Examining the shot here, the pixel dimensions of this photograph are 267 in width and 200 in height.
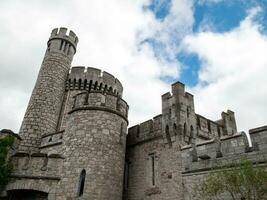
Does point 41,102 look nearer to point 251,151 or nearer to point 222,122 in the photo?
point 222,122

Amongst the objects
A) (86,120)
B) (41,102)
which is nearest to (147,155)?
(86,120)

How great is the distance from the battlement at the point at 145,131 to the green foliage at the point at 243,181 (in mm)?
5378

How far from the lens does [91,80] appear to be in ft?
61.3

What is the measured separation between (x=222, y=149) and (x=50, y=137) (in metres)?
9.68

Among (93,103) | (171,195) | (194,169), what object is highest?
(93,103)

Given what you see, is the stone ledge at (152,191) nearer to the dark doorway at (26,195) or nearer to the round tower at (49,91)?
the dark doorway at (26,195)

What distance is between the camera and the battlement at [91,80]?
60.5ft

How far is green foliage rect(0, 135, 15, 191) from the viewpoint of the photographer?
397 inches

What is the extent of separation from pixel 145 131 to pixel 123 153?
192 cm

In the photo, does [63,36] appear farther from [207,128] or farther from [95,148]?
[207,128]

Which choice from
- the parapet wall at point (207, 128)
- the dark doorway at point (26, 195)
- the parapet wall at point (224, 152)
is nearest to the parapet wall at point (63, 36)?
the dark doorway at point (26, 195)

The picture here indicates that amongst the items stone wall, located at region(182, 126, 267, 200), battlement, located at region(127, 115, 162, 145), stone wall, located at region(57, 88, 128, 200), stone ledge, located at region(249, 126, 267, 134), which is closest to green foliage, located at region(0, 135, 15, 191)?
stone wall, located at region(57, 88, 128, 200)

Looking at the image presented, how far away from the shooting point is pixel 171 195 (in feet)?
33.3

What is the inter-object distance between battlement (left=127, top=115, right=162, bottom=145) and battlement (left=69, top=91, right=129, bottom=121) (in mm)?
1318
